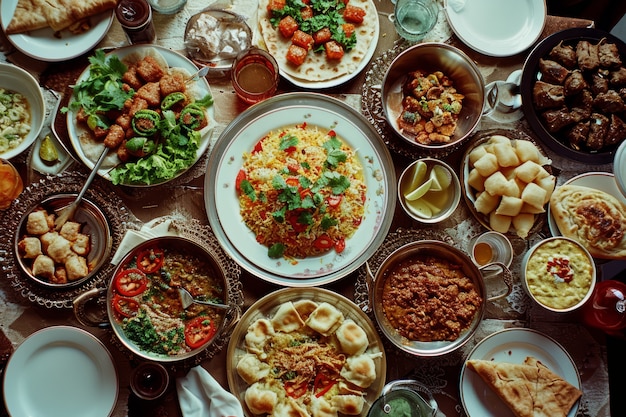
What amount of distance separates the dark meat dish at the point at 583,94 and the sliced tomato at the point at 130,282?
8.82ft

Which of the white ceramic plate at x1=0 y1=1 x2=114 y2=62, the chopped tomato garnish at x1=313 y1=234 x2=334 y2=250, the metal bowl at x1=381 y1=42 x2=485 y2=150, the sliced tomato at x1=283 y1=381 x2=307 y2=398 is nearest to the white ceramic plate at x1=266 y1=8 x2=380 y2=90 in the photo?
the metal bowl at x1=381 y1=42 x2=485 y2=150

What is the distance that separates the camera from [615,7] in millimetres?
4543

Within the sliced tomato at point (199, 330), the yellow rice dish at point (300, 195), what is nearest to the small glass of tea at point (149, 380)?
the sliced tomato at point (199, 330)

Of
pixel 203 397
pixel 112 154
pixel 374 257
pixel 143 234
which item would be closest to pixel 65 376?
pixel 203 397

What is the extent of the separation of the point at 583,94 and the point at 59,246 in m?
3.40

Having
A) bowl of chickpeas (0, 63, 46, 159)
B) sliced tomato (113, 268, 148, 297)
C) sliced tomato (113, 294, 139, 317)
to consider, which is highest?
bowl of chickpeas (0, 63, 46, 159)

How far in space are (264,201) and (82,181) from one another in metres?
1.13

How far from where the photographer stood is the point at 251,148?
11.9ft

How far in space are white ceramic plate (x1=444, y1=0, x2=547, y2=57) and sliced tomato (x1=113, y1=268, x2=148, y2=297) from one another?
2553 millimetres

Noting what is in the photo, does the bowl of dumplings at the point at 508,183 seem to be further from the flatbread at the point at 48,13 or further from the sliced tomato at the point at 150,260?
the flatbread at the point at 48,13

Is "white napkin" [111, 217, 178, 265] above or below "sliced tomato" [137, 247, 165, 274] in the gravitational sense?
above

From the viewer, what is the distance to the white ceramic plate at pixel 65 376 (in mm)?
3355

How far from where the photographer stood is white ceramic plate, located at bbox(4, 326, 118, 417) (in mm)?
3355

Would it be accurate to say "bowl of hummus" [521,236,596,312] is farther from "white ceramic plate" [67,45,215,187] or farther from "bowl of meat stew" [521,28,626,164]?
"white ceramic plate" [67,45,215,187]
